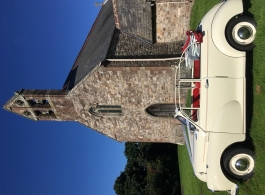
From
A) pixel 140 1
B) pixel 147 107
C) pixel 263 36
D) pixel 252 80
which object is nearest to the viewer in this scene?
pixel 263 36

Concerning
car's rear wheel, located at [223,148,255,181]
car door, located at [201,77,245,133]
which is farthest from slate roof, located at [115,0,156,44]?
car's rear wheel, located at [223,148,255,181]

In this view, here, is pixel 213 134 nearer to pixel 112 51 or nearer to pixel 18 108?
pixel 112 51

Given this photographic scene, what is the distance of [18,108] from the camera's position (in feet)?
54.2

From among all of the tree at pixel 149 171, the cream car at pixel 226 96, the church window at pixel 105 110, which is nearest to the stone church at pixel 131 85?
the church window at pixel 105 110

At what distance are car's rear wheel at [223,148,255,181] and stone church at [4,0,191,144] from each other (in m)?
6.15

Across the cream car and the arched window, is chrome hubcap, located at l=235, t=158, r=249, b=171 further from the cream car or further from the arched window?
the arched window

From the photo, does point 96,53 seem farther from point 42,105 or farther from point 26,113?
point 26,113

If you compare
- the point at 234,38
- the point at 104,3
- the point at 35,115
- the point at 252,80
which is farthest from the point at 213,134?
the point at 104,3

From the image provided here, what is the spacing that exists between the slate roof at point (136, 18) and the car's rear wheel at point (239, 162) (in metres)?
8.50

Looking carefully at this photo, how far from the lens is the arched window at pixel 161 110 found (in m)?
15.5

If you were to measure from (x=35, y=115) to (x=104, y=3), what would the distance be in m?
13.5

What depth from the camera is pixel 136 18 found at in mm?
14922

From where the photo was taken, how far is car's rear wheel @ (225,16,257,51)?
7.92m

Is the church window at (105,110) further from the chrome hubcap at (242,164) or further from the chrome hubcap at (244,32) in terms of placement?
the chrome hubcap at (244,32)
